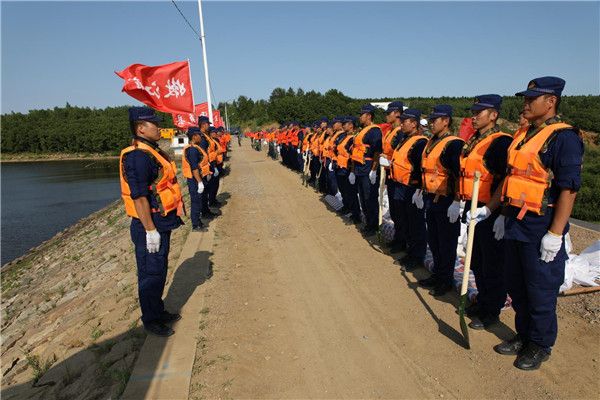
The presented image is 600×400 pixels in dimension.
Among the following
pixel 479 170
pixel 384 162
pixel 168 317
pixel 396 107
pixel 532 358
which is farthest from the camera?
pixel 396 107

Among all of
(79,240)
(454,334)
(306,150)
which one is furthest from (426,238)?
(79,240)

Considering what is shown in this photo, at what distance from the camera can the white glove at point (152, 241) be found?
11.8ft

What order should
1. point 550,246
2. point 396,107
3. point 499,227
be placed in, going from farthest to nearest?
point 396,107
point 499,227
point 550,246

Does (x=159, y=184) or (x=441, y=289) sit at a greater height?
(x=159, y=184)

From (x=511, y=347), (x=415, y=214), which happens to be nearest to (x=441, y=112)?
(x=415, y=214)

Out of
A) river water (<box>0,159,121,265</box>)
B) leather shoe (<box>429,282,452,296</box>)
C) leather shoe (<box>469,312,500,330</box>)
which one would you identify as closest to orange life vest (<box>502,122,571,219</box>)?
leather shoe (<box>469,312,500,330</box>)

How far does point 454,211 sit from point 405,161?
1.41 m

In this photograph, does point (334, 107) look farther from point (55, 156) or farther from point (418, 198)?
point (418, 198)

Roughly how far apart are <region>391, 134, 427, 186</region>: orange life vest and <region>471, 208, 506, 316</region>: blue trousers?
5.21 feet

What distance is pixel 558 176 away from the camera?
113 inches

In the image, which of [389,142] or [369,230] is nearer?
[389,142]

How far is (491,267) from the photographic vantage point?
3.79 m

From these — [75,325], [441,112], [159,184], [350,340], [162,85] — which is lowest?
[75,325]

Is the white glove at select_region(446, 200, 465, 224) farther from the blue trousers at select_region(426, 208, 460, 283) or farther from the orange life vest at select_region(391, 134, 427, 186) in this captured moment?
the orange life vest at select_region(391, 134, 427, 186)
